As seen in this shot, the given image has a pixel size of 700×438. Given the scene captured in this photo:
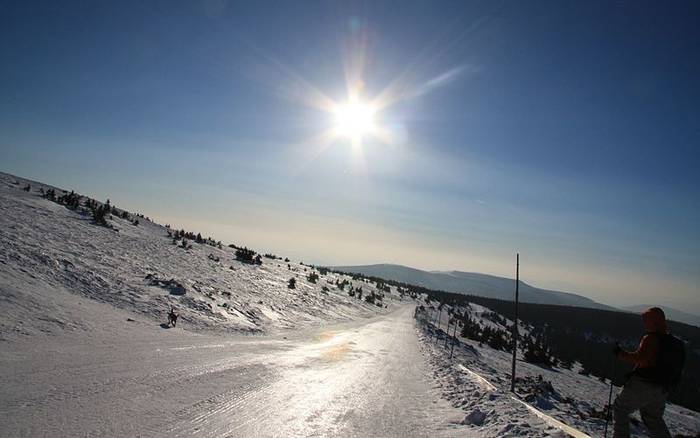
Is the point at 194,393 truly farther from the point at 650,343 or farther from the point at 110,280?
the point at 110,280

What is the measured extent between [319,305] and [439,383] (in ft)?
50.8

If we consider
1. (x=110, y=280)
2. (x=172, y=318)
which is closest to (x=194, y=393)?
(x=172, y=318)

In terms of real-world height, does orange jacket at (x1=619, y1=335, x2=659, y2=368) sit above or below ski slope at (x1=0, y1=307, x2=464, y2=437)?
above

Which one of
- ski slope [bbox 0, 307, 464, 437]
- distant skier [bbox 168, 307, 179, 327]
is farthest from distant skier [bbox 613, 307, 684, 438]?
distant skier [bbox 168, 307, 179, 327]

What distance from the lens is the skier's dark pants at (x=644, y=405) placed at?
5.01 meters

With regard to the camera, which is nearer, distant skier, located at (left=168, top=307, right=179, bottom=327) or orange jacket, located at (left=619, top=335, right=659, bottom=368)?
orange jacket, located at (left=619, top=335, right=659, bottom=368)

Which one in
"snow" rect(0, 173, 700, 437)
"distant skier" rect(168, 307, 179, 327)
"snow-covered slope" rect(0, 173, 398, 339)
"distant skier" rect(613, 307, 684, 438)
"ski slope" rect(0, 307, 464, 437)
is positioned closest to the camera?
"ski slope" rect(0, 307, 464, 437)

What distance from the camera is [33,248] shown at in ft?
39.7

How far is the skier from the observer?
5.02 metres

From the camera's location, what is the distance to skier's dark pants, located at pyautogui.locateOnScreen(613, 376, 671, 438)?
5.01 metres

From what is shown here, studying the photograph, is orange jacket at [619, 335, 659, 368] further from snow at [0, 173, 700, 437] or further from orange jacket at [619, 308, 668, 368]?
snow at [0, 173, 700, 437]

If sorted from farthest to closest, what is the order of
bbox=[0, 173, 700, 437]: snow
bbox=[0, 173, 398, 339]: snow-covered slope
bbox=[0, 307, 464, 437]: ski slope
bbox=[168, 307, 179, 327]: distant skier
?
1. bbox=[168, 307, 179, 327]: distant skier
2. bbox=[0, 173, 398, 339]: snow-covered slope
3. bbox=[0, 173, 700, 437]: snow
4. bbox=[0, 307, 464, 437]: ski slope

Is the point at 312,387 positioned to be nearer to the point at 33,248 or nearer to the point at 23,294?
the point at 23,294

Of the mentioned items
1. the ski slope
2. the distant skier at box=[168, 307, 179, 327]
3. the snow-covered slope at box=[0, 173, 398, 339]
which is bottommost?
the ski slope
